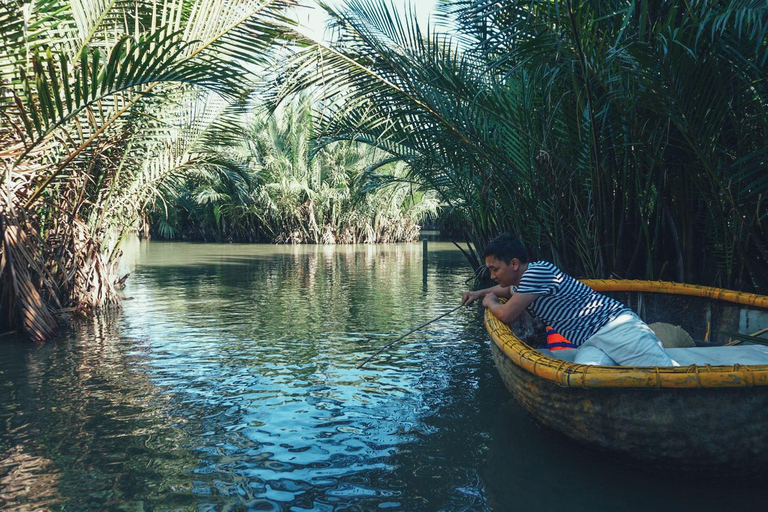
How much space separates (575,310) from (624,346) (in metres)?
0.48

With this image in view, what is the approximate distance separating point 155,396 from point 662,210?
4.99 meters

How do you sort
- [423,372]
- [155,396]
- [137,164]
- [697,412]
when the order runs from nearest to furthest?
[697,412]
[155,396]
[423,372]
[137,164]

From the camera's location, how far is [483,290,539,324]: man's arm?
448 cm

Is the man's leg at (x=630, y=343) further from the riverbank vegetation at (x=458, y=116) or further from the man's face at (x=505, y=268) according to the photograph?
the riverbank vegetation at (x=458, y=116)

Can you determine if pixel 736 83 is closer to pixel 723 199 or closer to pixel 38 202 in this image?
pixel 723 199

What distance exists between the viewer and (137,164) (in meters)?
9.35

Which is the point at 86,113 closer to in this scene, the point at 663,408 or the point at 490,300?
the point at 490,300

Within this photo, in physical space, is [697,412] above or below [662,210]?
below

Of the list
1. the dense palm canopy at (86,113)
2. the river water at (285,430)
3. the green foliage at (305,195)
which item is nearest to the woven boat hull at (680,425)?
the river water at (285,430)

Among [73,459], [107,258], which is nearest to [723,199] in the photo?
[73,459]

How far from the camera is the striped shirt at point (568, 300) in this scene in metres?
4.38

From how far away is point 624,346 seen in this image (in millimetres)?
4039

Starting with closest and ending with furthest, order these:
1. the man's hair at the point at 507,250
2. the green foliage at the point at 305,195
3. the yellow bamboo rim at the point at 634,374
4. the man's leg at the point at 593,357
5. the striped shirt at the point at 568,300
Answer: the yellow bamboo rim at the point at 634,374, the man's leg at the point at 593,357, the striped shirt at the point at 568,300, the man's hair at the point at 507,250, the green foliage at the point at 305,195

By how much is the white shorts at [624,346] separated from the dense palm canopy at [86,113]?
400cm
